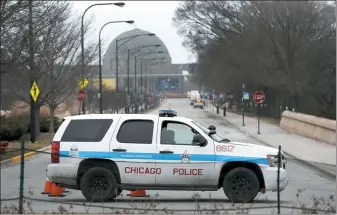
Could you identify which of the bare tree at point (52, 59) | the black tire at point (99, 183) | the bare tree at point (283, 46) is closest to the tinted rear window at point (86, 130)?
the black tire at point (99, 183)

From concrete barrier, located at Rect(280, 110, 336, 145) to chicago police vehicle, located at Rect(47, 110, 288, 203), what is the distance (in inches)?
699

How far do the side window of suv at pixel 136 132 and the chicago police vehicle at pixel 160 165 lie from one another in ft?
0.06

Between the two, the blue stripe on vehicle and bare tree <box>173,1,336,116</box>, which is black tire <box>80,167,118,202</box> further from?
bare tree <box>173,1,336,116</box>

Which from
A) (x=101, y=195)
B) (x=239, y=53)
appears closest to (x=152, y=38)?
(x=239, y=53)

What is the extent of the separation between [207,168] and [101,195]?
6.78 feet

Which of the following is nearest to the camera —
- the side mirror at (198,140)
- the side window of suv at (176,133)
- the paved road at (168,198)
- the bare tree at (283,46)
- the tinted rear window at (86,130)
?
the paved road at (168,198)

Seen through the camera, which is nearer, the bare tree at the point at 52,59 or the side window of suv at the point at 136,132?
the side window of suv at the point at 136,132

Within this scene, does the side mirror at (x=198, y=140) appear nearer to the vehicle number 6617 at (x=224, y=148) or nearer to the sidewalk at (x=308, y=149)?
the vehicle number 6617 at (x=224, y=148)

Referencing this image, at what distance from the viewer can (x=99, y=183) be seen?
11.2 m

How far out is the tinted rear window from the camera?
1151cm

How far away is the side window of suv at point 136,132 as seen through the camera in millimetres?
11438

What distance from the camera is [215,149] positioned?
1126 centimetres

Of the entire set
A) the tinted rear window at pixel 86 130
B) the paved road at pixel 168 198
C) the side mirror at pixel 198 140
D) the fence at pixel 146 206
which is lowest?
the paved road at pixel 168 198

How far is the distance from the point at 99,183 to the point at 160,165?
3.96 ft
